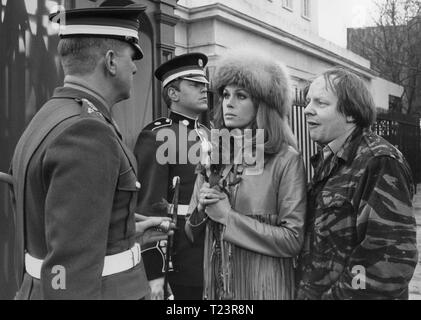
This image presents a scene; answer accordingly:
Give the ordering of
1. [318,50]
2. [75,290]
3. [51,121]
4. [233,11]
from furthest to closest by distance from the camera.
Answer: [318,50] < [233,11] < [51,121] < [75,290]

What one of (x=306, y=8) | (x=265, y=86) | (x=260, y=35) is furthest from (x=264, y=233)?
(x=306, y=8)

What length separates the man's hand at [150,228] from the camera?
7.33ft

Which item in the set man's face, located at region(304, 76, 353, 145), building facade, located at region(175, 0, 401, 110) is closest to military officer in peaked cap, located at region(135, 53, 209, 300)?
man's face, located at region(304, 76, 353, 145)

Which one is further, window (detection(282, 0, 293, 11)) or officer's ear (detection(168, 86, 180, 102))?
window (detection(282, 0, 293, 11))

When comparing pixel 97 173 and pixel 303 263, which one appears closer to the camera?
pixel 97 173

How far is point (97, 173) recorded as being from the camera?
1645 mm

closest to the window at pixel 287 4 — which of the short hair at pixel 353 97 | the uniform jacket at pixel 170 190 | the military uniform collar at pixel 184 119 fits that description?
the military uniform collar at pixel 184 119

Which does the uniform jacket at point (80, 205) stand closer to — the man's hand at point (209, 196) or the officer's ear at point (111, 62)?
the officer's ear at point (111, 62)

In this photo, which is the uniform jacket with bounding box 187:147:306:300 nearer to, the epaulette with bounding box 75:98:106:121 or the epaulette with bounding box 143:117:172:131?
the epaulette with bounding box 75:98:106:121

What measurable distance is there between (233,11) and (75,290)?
873 cm

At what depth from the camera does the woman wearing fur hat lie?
229 cm

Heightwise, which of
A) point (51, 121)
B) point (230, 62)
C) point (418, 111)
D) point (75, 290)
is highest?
point (418, 111)
